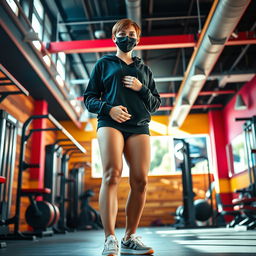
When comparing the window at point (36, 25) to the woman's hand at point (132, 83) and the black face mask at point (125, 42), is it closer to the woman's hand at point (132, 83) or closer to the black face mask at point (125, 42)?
the black face mask at point (125, 42)

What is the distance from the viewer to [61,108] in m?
7.63

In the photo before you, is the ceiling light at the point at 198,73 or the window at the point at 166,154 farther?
the window at the point at 166,154

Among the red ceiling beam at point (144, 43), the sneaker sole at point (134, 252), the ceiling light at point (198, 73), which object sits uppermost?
the red ceiling beam at point (144, 43)

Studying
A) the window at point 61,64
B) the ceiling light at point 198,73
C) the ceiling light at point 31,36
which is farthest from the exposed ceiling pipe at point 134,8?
the window at point 61,64

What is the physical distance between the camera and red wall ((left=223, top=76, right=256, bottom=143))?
6.75 meters

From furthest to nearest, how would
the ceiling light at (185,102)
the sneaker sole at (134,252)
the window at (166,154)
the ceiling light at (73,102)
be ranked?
the window at (166,154), the ceiling light at (73,102), the ceiling light at (185,102), the sneaker sole at (134,252)

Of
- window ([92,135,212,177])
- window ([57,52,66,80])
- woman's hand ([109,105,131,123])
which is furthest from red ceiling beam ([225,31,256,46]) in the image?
window ([92,135,212,177])

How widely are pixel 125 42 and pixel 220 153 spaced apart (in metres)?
7.71

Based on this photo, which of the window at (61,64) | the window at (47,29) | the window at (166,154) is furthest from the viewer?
the window at (166,154)

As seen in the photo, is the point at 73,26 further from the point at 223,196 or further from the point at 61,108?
the point at 223,196

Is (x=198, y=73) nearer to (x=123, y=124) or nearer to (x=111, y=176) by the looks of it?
(x=123, y=124)

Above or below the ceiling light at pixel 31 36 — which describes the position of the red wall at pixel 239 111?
below

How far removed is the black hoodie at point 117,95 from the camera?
157cm

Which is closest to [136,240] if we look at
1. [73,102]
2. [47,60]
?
[47,60]
